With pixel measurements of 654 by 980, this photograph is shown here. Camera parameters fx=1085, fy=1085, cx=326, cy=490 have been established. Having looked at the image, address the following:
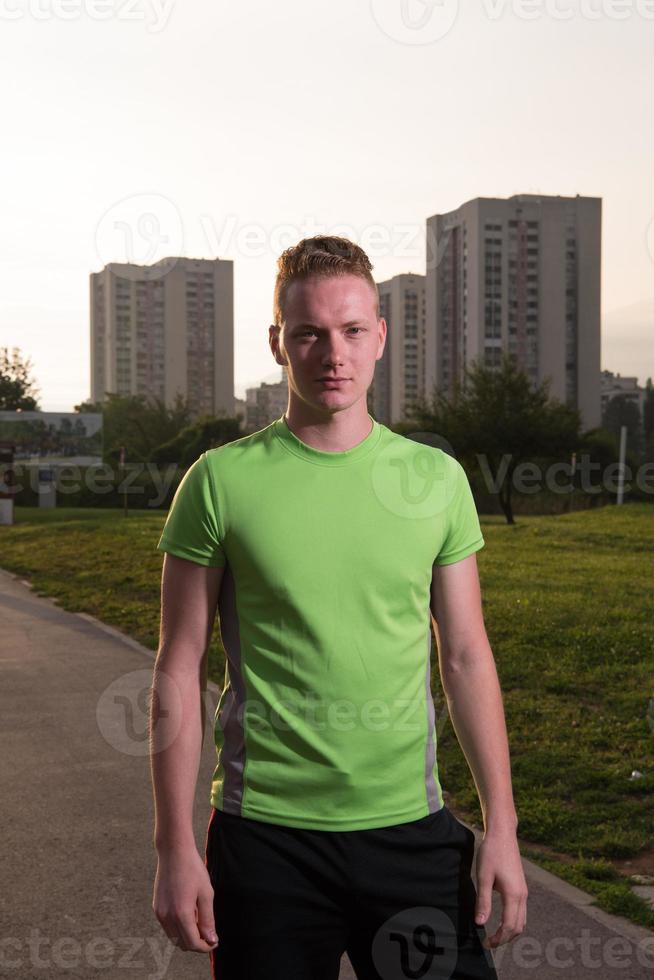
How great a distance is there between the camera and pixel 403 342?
94.7 m

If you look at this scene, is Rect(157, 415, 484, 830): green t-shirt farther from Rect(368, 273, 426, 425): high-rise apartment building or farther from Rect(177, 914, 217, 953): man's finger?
Rect(368, 273, 426, 425): high-rise apartment building

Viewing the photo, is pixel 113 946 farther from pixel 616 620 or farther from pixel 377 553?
pixel 616 620

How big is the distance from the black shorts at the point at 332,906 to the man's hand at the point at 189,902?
33mm

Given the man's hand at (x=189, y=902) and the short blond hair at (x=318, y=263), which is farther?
the short blond hair at (x=318, y=263)

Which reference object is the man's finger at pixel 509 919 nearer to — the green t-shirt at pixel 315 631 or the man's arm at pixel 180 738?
the green t-shirt at pixel 315 631

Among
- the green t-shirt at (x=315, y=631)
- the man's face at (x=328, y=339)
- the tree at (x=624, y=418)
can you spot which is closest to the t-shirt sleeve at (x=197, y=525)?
the green t-shirt at (x=315, y=631)

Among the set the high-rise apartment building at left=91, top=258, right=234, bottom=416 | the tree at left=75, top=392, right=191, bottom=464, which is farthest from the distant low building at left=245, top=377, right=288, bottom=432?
the tree at left=75, top=392, right=191, bottom=464

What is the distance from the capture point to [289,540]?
213cm

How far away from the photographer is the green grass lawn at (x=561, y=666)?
561cm

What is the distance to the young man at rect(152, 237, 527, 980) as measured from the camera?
209 centimetres

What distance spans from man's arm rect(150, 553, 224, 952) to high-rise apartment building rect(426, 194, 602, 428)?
81.8 meters

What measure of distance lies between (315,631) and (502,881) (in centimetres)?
63

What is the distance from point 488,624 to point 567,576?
432 cm

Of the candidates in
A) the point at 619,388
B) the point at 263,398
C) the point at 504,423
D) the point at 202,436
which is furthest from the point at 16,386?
the point at 619,388
